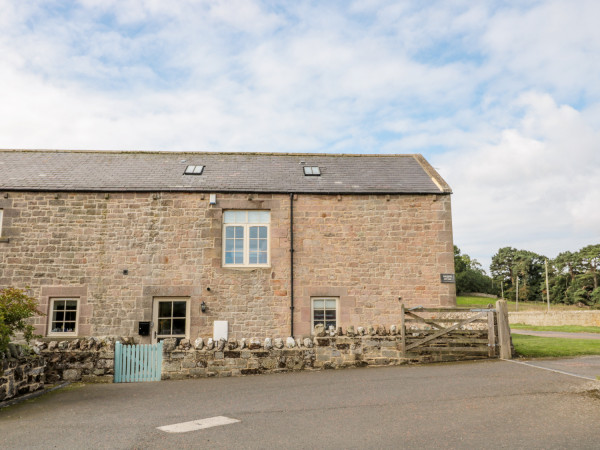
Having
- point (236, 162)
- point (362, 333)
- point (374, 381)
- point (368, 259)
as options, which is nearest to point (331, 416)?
point (374, 381)

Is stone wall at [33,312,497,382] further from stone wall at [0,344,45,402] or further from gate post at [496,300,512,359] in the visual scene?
gate post at [496,300,512,359]

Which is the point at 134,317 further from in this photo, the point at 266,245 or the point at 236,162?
the point at 236,162

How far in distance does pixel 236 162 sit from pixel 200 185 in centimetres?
223

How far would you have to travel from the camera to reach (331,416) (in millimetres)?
6629

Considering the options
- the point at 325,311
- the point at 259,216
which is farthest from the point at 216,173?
the point at 325,311

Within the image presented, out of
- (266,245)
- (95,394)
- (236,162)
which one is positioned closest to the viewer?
(95,394)

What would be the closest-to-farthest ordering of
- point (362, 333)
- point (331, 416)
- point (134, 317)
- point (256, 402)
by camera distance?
point (331, 416), point (256, 402), point (362, 333), point (134, 317)

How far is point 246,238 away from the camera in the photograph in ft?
48.5

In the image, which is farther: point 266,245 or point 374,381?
point 266,245

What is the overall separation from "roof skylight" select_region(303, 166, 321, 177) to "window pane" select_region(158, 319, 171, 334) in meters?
6.49

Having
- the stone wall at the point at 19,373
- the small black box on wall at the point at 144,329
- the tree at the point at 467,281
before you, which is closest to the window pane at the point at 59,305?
the small black box on wall at the point at 144,329

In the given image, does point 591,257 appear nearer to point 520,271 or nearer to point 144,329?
point 520,271

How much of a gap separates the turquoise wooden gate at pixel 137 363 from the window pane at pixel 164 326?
346 centimetres

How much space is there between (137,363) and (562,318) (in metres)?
31.0
